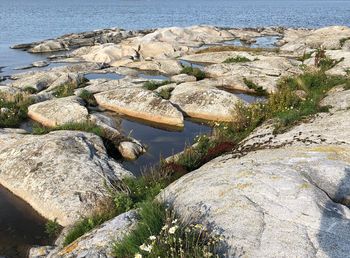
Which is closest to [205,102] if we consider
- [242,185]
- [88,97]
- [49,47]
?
[88,97]

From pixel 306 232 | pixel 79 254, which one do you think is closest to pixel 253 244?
pixel 306 232

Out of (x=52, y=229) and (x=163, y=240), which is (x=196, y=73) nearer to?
(x=52, y=229)

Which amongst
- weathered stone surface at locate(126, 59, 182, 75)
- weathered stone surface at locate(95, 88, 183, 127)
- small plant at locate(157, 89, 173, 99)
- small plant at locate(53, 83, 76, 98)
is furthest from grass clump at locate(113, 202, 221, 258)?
weathered stone surface at locate(126, 59, 182, 75)

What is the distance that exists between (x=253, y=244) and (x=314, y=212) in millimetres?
1659

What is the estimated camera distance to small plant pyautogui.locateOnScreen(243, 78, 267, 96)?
28056 mm

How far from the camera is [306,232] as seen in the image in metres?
7.65

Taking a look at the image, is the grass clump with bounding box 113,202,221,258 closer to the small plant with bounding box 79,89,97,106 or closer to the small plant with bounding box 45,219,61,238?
the small plant with bounding box 45,219,61,238

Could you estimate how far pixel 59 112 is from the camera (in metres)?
21.8

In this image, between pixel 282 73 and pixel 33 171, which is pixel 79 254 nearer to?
pixel 33 171

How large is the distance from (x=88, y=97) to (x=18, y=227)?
14.6m

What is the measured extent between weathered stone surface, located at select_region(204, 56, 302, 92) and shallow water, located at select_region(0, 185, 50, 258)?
1930 centimetres

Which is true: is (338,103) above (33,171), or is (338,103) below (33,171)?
above

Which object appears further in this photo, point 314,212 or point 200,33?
point 200,33

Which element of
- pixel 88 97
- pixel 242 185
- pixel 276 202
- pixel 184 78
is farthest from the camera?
pixel 184 78
